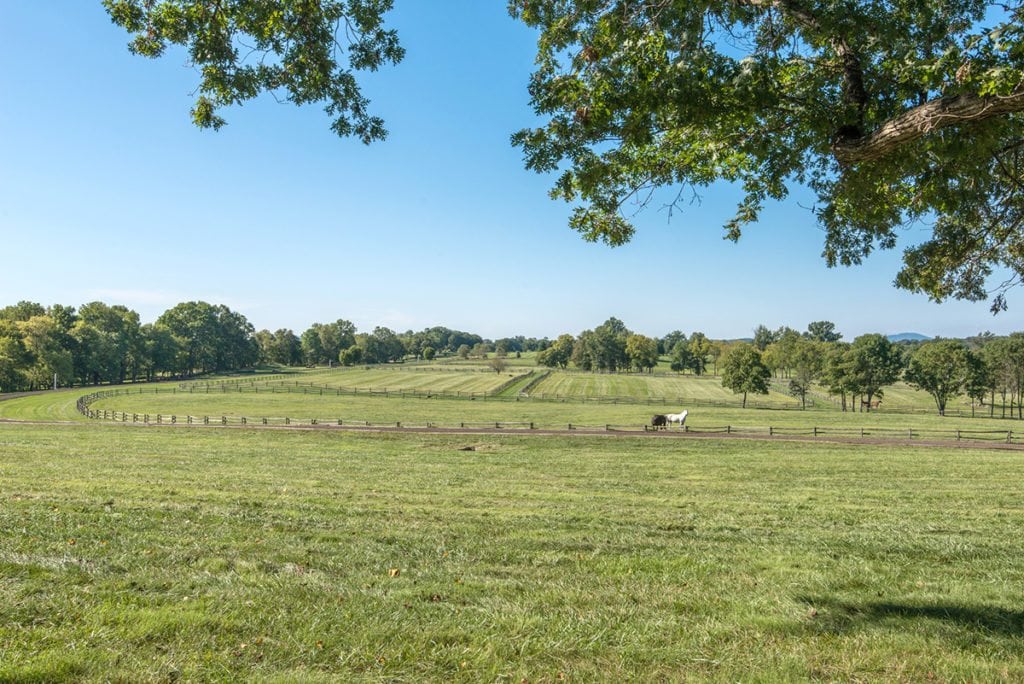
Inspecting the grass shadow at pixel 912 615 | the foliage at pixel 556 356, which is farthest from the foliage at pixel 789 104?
the foliage at pixel 556 356

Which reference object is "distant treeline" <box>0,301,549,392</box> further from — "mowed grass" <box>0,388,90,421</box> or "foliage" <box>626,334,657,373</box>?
"foliage" <box>626,334,657,373</box>

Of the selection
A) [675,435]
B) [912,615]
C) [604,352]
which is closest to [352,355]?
[604,352]

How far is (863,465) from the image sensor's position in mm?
22109

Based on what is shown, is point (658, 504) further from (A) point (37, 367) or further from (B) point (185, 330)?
(B) point (185, 330)

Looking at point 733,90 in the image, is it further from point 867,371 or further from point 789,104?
point 867,371

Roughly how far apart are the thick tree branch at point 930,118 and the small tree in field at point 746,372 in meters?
67.0

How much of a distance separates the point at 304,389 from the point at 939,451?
76.9 metres

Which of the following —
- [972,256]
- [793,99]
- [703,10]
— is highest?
[703,10]

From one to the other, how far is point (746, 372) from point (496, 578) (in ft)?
226

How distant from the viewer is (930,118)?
4699 mm

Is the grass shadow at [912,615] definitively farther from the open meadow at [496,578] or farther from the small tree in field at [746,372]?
the small tree in field at [746,372]

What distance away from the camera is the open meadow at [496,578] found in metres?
4.19

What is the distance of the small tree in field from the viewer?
222ft

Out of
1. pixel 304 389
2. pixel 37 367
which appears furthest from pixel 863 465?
pixel 37 367
